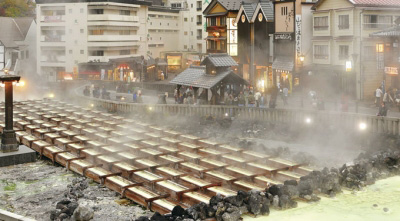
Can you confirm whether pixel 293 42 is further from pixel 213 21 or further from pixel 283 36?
pixel 213 21

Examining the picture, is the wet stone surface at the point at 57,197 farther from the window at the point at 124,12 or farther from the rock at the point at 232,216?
the window at the point at 124,12

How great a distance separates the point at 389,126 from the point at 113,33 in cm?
3808

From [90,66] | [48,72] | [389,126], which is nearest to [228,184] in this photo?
[389,126]

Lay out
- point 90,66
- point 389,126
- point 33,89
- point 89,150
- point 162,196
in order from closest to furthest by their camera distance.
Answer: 1. point 162,196
2. point 89,150
3. point 389,126
4. point 33,89
5. point 90,66

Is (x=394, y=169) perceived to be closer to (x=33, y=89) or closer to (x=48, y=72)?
(x=33, y=89)

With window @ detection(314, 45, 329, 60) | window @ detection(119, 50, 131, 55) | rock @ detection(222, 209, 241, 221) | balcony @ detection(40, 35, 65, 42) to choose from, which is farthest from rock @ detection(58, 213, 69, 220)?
window @ detection(119, 50, 131, 55)

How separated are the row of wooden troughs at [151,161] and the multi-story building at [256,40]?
60.2 ft

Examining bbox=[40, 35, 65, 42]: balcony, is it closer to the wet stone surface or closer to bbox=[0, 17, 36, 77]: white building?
bbox=[0, 17, 36, 77]: white building

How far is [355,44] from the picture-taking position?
30500 millimetres

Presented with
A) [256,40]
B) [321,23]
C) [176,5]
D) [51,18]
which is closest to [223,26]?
[256,40]

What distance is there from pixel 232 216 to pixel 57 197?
18.5ft

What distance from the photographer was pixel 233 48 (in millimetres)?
44281

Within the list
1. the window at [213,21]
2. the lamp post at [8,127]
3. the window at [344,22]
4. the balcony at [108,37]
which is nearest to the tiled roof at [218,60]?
the window at [344,22]

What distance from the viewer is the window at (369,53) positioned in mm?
30219
